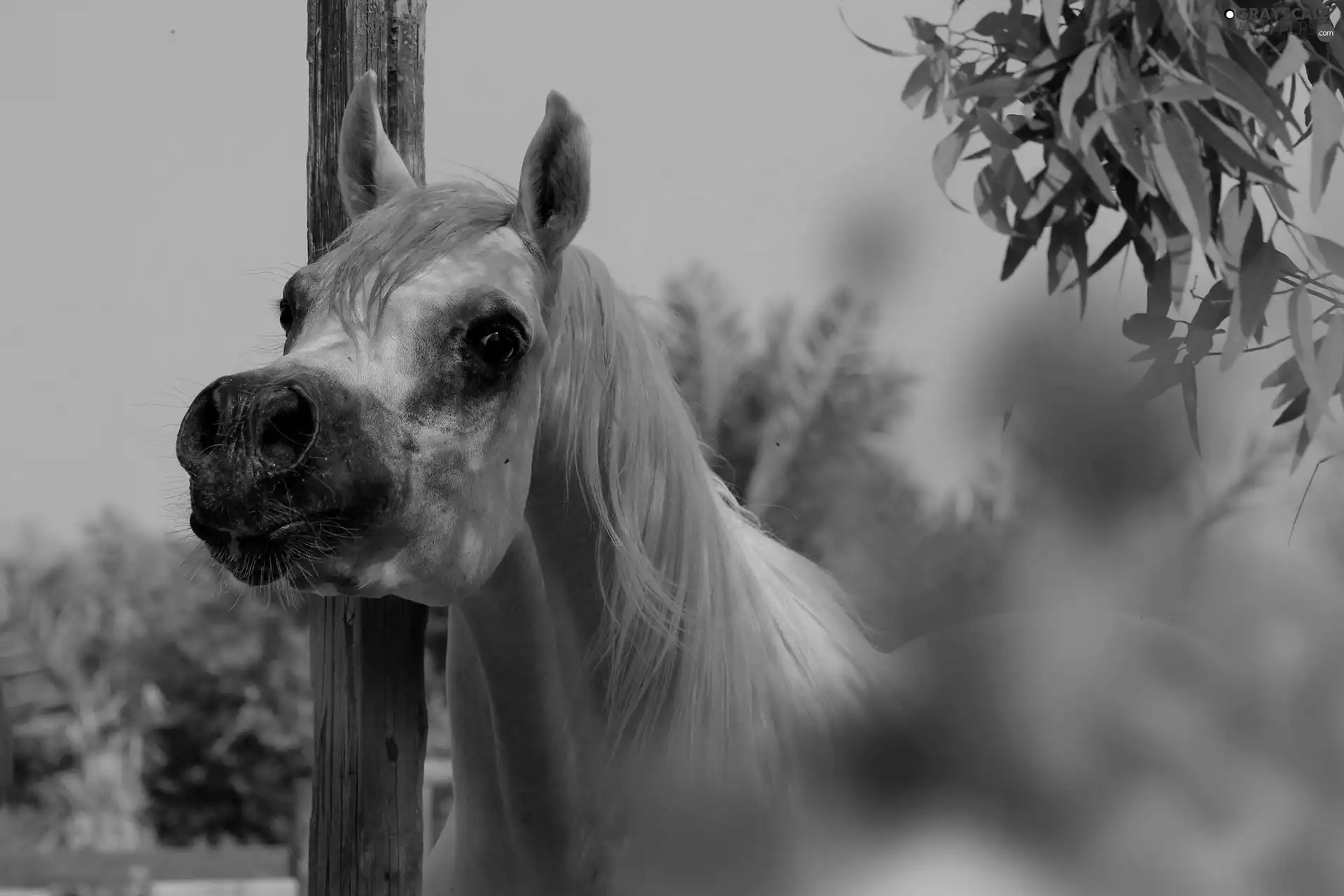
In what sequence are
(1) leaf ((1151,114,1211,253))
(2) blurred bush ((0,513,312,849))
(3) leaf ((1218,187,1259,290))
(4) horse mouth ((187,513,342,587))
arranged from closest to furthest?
(1) leaf ((1151,114,1211,253))
(3) leaf ((1218,187,1259,290))
(4) horse mouth ((187,513,342,587))
(2) blurred bush ((0,513,312,849))

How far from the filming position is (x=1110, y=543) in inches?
96.2

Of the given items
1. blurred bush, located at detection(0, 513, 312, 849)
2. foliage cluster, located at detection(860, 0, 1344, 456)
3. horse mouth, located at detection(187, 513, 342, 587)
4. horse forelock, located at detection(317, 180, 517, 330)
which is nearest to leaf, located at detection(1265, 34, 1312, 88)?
foliage cluster, located at detection(860, 0, 1344, 456)

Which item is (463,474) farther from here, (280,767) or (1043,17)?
(280,767)

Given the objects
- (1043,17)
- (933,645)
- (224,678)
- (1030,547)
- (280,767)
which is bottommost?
(280,767)

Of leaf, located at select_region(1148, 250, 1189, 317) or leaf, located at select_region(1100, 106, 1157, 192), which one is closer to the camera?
leaf, located at select_region(1100, 106, 1157, 192)

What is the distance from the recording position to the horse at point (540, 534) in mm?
2197

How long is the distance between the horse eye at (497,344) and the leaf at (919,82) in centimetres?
81

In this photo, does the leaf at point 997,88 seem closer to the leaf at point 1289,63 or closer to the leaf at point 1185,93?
the leaf at point 1185,93

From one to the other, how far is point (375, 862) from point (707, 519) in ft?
3.02

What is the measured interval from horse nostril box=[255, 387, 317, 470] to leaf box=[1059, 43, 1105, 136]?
114 centimetres

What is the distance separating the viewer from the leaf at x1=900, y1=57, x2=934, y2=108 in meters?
1.77

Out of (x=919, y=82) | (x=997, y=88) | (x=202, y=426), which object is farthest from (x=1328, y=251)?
(x=202, y=426)

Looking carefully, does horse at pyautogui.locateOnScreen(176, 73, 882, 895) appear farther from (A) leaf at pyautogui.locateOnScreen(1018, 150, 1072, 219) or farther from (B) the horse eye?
(A) leaf at pyautogui.locateOnScreen(1018, 150, 1072, 219)

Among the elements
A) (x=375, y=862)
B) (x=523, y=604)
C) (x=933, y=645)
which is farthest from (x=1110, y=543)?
(x=375, y=862)
